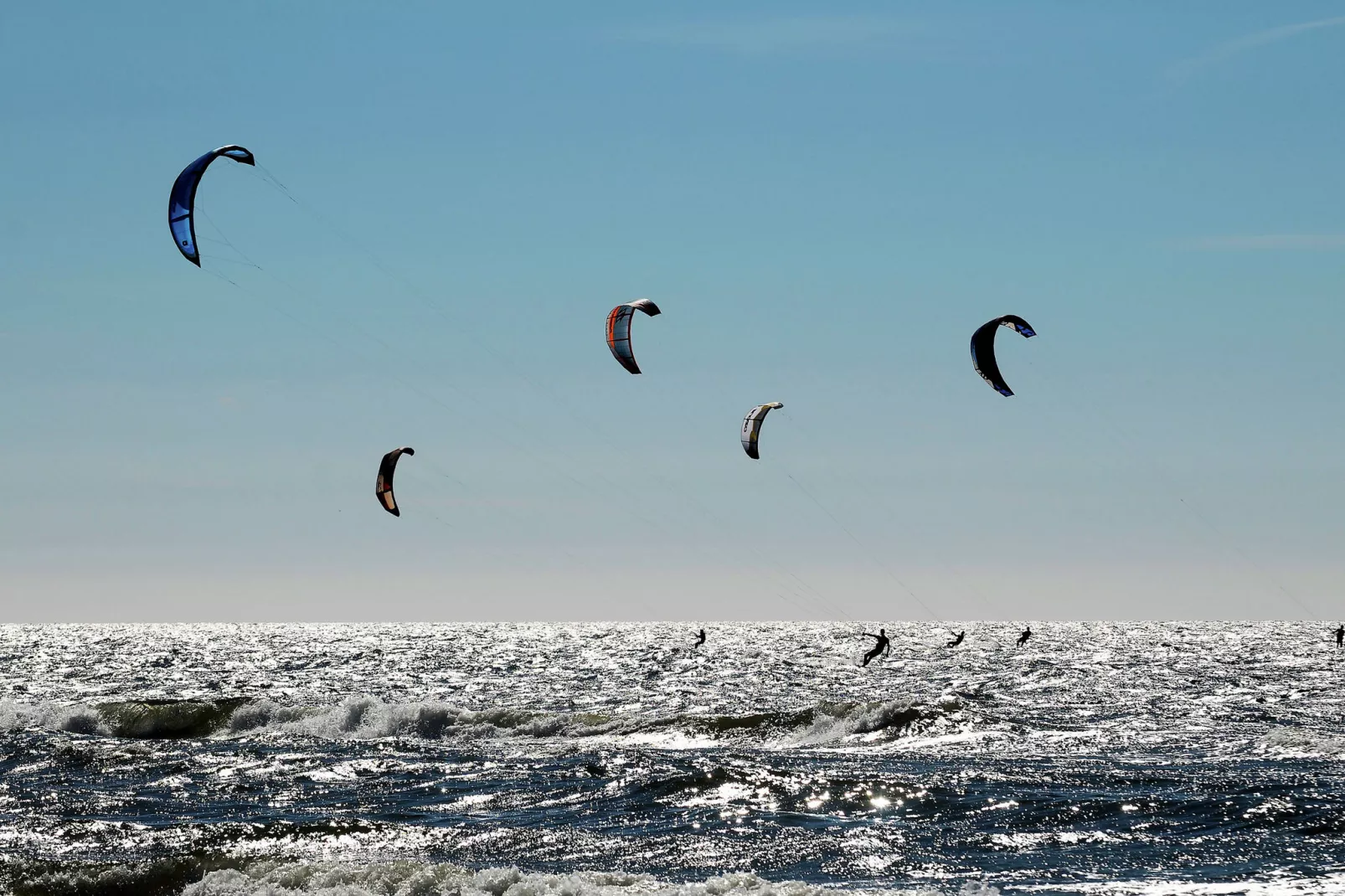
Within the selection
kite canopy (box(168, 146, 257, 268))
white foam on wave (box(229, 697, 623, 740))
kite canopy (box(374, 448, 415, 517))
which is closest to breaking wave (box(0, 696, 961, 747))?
white foam on wave (box(229, 697, 623, 740))

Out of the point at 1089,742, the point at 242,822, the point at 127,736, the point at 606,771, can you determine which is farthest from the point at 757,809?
the point at 127,736

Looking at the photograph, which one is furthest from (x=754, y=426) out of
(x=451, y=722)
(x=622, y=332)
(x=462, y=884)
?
(x=462, y=884)

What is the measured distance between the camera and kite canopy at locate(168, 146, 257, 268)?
1723 cm

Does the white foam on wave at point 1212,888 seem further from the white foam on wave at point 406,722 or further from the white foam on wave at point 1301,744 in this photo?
the white foam on wave at point 406,722

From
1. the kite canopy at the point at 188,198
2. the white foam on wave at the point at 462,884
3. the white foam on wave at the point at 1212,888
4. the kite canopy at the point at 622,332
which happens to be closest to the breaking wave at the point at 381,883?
the white foam on wave at the point at 462,884

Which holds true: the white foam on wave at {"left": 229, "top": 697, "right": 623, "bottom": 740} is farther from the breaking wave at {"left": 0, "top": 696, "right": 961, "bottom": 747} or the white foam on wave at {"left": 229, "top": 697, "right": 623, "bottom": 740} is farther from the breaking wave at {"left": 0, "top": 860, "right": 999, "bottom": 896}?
the breaking wave at {"left": 0, "top": 860, "right": 999, "bottom": 896}

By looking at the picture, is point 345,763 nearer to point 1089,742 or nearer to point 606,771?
point 606,771

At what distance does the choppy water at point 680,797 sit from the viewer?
1284cm

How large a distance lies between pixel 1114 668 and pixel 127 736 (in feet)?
133

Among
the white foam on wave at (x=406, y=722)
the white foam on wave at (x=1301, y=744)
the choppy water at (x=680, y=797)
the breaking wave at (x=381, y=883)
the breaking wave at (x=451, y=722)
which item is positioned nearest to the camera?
the breaking wave at (x=381, y=883)

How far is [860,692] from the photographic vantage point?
41375 mm

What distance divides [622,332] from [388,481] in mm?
6218

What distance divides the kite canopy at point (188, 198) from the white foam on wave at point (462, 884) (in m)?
8.09

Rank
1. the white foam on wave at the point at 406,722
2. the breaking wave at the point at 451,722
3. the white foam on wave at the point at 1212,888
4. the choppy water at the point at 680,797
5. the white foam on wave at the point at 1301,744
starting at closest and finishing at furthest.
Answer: the white foam on wave at the point at 1212,888
the choppy water at the point at 680,797
the white foam on wave at the point at 1301,744
the breaking wave at the point at 451,722
the white foam on wave at the point at 406,722
